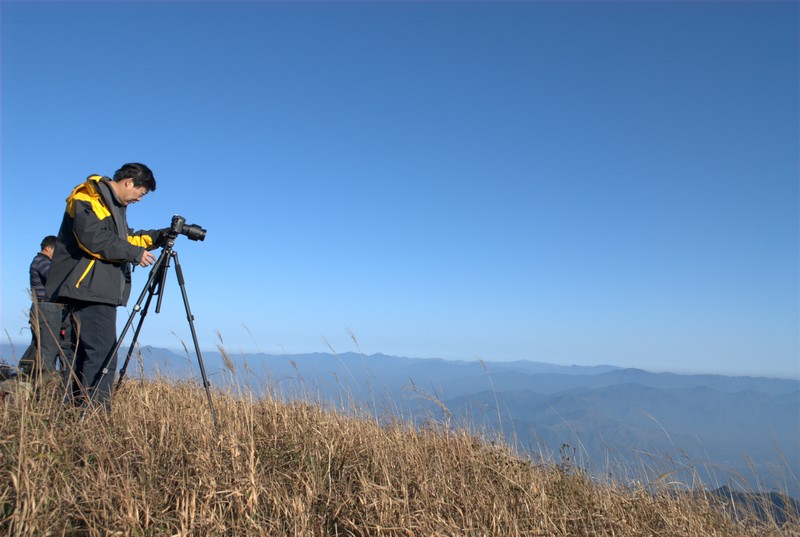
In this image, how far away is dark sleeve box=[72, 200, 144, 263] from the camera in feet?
10.8

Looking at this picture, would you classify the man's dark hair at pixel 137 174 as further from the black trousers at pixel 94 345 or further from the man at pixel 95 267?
the black trousers at pixel 94 345

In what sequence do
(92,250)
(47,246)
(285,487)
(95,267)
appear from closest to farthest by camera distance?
(285,487), (92,250), (95,267), (47,246)

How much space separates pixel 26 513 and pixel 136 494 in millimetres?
409

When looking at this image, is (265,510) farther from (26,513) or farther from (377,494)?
(26,513)

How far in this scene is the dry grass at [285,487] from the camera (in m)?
2.04

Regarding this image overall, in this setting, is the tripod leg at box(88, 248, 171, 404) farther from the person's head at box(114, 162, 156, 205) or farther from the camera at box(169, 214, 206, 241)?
the person's head at box(114, 162, 156, 205)

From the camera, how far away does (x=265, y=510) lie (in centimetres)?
220

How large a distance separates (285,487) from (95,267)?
7.67 ft

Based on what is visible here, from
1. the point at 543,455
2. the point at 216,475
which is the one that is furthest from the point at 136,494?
the point at 543,455

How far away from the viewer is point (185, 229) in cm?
373

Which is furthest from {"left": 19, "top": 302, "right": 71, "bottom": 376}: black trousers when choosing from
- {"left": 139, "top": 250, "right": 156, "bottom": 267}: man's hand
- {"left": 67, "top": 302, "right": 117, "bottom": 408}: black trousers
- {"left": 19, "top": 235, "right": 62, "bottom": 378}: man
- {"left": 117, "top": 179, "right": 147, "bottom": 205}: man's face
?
{"left": 117, "top": 179, "right": 147, "bottom": 205}: man's face

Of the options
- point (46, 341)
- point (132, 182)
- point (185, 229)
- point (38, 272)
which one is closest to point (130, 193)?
point (132, 182)

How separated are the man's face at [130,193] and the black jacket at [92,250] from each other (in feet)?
0.21

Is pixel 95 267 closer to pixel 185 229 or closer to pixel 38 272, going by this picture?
pixel 185 229
